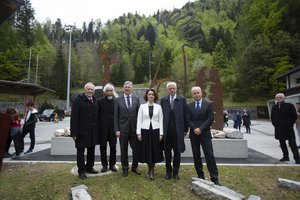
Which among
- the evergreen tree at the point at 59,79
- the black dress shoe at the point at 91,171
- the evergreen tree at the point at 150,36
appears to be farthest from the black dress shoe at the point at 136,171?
the evergreen tree at the point at 150,36

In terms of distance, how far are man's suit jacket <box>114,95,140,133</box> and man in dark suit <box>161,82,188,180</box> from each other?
2.00ft

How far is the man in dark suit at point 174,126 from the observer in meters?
4.71

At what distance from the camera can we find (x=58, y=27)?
310ft

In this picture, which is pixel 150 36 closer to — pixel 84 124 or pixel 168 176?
pixel 84 124

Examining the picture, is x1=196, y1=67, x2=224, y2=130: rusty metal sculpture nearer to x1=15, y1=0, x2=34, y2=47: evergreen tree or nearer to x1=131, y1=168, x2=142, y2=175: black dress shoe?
x1=131, y1=168, x2=142, y2=175: black dress shoe

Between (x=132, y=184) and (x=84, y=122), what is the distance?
1463 millimetres

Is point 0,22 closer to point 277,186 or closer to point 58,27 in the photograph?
point 277,186

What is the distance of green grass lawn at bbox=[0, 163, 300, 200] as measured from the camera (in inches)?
163

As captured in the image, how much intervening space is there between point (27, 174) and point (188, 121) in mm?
3575

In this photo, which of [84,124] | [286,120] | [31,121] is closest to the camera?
[84,124]

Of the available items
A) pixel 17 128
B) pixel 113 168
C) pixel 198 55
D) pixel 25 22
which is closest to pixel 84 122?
pixel 113 168

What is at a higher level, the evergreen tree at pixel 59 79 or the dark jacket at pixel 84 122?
the evergreen tree at pixel 59 79

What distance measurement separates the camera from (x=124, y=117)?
495cm

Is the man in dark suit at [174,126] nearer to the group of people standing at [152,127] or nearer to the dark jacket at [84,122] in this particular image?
the group of people standing at [152,127]
